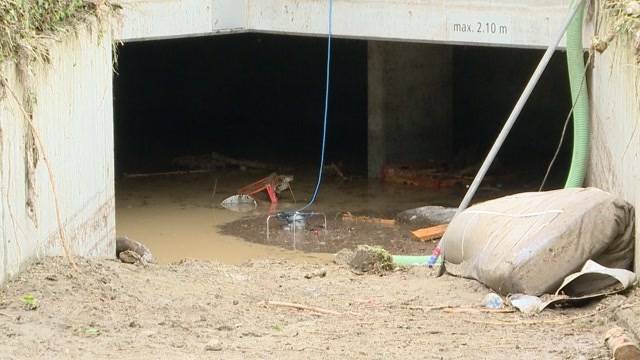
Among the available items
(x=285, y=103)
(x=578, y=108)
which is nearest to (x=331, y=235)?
(x=578, y=108)

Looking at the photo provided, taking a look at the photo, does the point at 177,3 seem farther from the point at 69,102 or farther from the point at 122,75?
the point at 122,75

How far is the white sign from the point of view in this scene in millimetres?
10828

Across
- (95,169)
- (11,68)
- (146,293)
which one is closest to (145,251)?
(95,169)

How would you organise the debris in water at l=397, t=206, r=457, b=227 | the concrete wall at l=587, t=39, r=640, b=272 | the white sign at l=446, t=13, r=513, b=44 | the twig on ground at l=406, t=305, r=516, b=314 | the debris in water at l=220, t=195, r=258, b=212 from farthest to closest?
the debris in water at l=220, t=195, r=258, b=212, the debris in water at l=397, t=206, r=457, b=227, the white sign at l=446, t=13, r=513, b=44, the concrete wall at l=587, t=39, r=640, b=272, the twig on ground at l=406, t=305, r=516, b=314

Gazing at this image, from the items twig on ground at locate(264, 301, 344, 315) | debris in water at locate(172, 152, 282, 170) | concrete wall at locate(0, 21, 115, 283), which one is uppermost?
concrete wall at locate(0, 21, 115, 283)

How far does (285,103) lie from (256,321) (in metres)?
14.3

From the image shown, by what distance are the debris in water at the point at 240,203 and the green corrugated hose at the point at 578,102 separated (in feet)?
17.7

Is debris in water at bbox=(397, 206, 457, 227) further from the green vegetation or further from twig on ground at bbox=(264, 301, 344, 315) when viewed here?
twig on ground at bbox=(264, 301, 344, 315)

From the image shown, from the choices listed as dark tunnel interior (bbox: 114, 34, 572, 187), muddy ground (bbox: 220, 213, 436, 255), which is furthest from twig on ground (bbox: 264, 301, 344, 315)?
dark tunnel interior (bbox: 114, 34, 572, 187)

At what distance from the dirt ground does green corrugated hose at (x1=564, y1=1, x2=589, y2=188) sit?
5.86 feet

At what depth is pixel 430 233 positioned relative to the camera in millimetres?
11492

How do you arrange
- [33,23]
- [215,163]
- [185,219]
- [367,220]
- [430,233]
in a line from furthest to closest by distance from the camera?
[215,163], [185,219], [367,220], [430,233], [33,23]

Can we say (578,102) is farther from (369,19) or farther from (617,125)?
(369,19)

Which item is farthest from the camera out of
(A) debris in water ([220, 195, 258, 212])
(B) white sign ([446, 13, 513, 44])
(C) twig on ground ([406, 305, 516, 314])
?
(A) debris in water ([220, 195, 258, 212])
